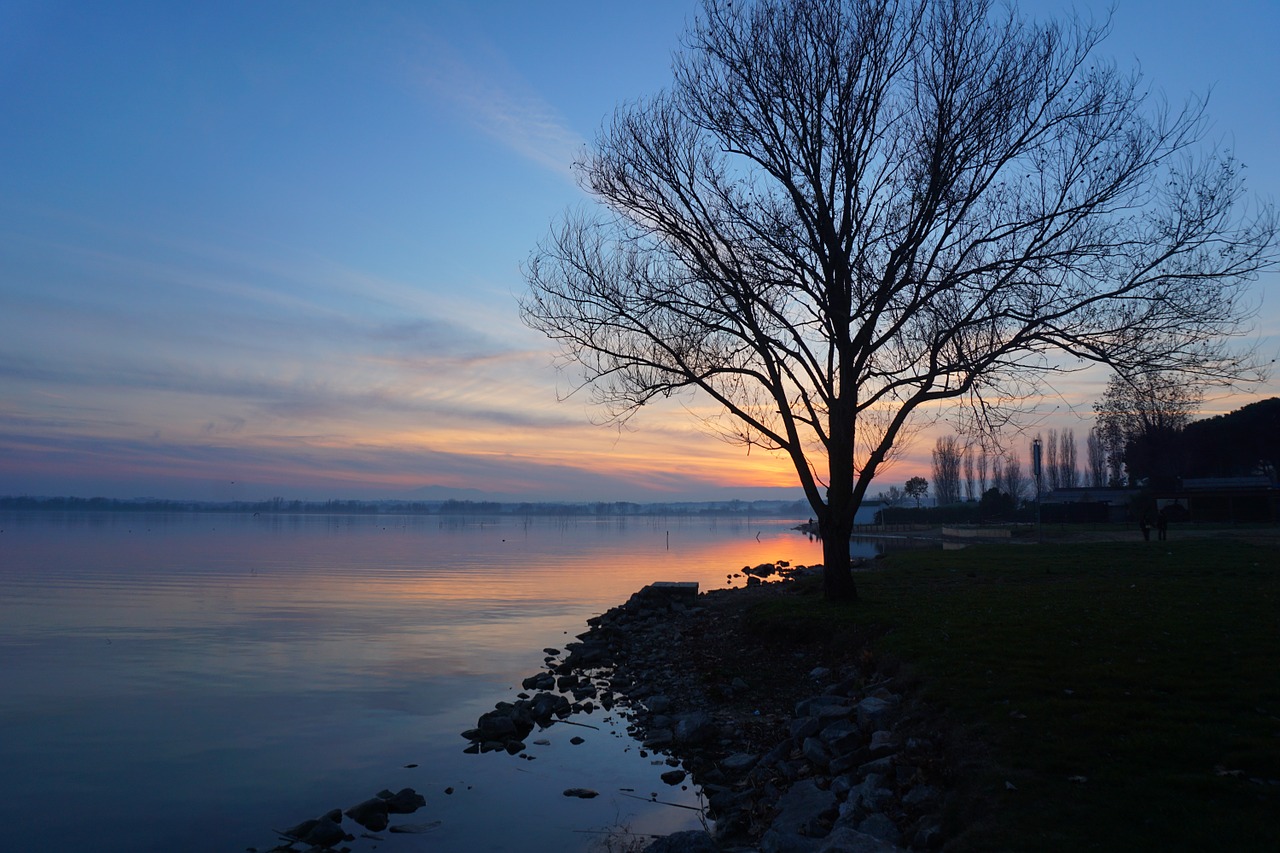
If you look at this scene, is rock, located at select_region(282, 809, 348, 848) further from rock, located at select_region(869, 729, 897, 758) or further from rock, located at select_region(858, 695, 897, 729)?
rock, located at select_region(858, 695, 897, 729)

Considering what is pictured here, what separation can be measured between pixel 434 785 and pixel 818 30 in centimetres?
1667

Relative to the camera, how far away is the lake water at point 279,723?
35.4ft

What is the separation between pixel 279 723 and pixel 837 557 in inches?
489

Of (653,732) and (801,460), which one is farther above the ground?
(801,460)

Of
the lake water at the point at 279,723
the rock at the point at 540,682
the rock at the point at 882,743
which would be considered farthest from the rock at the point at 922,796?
the rock at the point at 540,682

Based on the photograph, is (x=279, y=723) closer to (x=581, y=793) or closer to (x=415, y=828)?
(x=415, y=828)

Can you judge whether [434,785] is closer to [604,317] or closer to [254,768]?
[254,768]

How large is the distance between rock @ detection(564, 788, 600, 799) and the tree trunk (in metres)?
9.75

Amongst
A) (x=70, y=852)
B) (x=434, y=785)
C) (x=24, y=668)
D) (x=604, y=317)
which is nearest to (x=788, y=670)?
(x=434, y=785)

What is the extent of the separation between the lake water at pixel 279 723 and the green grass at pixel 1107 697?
4.17 meters

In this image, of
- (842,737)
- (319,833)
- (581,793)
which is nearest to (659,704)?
(581,793)

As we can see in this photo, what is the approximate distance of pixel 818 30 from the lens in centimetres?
1823

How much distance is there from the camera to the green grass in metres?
7.17

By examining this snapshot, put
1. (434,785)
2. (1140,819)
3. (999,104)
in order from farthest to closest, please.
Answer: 1. (999,104)
2. (434,785)
3. (1140,819)
